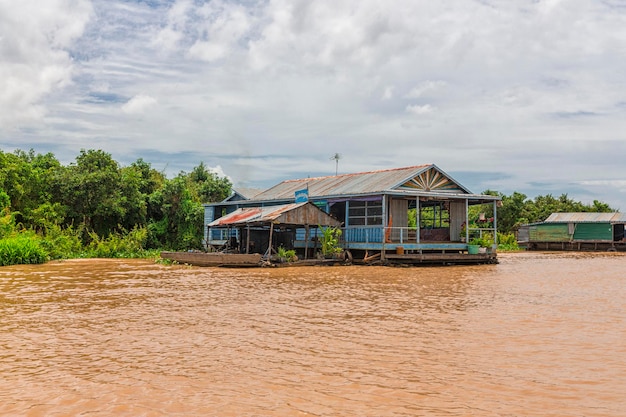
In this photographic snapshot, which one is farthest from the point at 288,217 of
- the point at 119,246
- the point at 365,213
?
the point at 119,246

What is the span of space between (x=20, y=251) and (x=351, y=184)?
13.5m

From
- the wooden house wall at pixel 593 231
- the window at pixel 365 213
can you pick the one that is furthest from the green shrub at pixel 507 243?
the window at pixel 365 213

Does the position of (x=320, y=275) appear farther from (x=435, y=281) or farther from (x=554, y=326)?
(x=554, y=326)

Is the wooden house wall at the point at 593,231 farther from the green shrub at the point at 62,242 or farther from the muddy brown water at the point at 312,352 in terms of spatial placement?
the green shrub at the point at 62,242

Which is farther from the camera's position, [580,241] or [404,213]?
[580,241]

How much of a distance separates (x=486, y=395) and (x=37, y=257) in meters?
20.8

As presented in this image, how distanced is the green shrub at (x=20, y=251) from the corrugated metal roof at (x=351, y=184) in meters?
10.3

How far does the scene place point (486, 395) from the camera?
5301 mm

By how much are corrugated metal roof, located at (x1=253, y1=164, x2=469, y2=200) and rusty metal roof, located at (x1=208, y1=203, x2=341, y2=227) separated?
6.37 ft

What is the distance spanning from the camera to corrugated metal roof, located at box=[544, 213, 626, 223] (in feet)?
132

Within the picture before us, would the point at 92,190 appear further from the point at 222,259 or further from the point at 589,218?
the point at 589,218

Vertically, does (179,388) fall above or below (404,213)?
below

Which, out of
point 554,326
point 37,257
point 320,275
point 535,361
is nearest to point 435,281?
point 320,275

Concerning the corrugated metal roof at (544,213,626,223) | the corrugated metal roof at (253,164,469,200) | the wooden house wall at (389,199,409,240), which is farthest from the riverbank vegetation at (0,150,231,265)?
the corrugated metal roof at (544,213,626,223)
